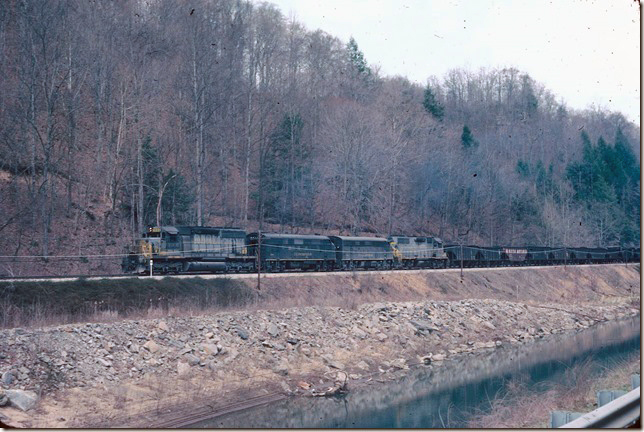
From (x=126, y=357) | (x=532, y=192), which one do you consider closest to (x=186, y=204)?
(x=126, y=357)

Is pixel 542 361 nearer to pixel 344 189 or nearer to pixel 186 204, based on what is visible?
pixel 186 204

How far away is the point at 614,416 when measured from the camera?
23.9 feet

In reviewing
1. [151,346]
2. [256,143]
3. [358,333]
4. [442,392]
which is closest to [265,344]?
[151,346]

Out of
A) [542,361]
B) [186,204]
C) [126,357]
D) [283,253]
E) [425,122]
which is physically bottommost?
[542,361]

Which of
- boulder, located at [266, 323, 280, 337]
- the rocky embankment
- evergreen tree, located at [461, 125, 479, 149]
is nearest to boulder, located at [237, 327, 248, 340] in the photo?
the rocky embankment

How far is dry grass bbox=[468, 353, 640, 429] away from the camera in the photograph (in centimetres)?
1583

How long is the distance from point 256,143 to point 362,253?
857 inches

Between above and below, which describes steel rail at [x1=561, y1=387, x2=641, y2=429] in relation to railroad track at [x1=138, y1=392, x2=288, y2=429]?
above

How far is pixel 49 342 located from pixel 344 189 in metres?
40.9

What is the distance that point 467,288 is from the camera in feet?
149

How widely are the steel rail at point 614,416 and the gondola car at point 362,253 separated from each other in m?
34.6

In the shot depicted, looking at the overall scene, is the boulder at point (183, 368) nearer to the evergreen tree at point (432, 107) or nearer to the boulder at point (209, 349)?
the boulder at point (209, 349)

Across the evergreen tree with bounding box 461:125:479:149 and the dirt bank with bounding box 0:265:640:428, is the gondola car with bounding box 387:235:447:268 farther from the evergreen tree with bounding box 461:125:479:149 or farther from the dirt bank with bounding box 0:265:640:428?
the evergreen tree with bounding box 461:125:479:149

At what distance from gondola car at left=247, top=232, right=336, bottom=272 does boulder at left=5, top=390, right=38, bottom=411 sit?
20.0 meters
